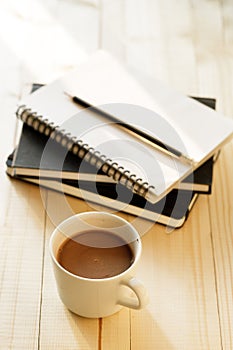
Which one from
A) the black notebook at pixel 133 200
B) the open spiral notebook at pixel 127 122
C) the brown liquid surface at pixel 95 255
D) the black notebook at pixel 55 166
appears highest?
the open spiral notebook at pixel 127 122

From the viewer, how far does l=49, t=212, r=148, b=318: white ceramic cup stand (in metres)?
0.82

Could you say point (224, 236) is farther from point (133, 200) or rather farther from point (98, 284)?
point (98, 284)

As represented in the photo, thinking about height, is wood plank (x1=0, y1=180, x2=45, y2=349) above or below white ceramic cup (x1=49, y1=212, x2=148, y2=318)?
below

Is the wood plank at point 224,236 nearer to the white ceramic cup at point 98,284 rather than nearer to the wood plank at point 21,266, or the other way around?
the white ceramic cup at point 98,284

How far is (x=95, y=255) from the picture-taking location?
86cm

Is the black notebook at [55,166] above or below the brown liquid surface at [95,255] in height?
below

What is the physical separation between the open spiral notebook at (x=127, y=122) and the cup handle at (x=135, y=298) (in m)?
0.18

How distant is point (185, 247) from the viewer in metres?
1.00

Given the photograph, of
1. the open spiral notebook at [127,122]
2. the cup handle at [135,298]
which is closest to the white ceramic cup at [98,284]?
the cup handle at [135,298]

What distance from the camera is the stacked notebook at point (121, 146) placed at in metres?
1.01

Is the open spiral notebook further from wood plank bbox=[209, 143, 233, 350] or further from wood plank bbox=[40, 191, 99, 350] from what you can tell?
wood plank bbox=[40, 191, 99, 350]

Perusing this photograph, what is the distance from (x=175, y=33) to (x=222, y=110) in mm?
276

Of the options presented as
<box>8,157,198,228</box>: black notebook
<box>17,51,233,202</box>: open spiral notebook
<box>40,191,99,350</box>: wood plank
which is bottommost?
<box>40,191,99,350</box>: wood plank

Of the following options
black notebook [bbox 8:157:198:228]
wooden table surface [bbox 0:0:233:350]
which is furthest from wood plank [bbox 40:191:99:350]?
black notebook [bbox 8:157:198:228]
